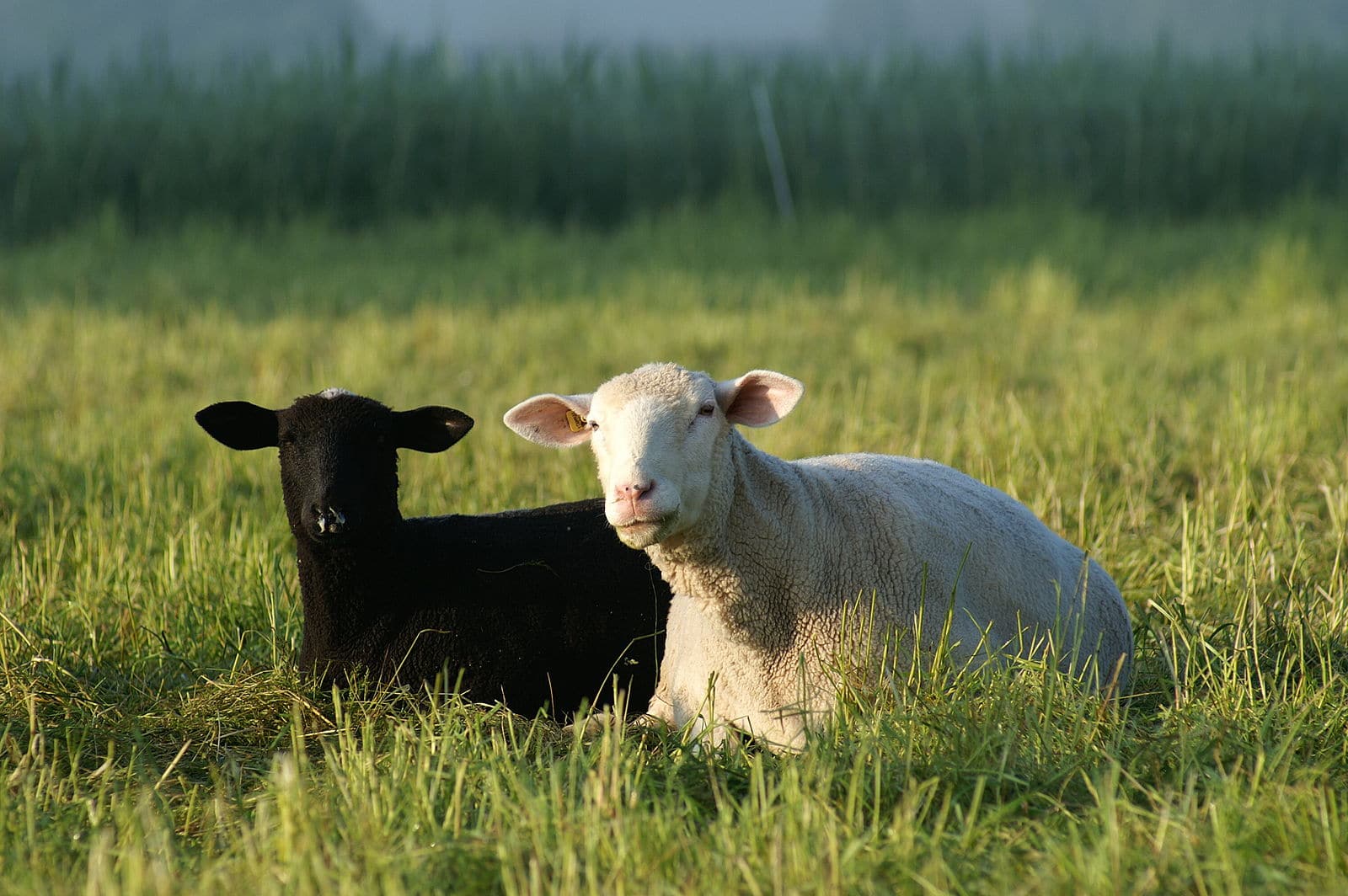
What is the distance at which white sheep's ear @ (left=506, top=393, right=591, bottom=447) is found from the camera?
359cm

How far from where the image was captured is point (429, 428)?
4.18m

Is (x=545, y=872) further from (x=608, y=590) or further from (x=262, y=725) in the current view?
(x=608, y=590)

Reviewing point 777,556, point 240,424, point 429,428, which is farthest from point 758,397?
point 240,424

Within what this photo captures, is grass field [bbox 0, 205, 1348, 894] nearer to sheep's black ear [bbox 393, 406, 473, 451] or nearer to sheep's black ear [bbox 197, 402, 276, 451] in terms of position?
sheep's black ear [bbox 197, 402, 276, 451]

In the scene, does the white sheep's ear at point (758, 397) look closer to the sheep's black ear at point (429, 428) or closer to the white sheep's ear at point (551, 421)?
the white sheep's ear at point (551, 421)

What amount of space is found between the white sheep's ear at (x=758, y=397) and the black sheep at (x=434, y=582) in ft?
2.85

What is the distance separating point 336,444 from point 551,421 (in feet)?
2.15

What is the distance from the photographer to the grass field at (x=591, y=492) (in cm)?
258

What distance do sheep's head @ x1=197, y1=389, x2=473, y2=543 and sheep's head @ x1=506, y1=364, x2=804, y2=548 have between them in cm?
54

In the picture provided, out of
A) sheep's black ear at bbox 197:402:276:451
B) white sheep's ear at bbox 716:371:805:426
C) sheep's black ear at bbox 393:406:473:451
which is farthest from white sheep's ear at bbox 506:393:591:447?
sheep's black ear at bbox 197:402:276:451

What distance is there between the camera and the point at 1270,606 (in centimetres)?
404

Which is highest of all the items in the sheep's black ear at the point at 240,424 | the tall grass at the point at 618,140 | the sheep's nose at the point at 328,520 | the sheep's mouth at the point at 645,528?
the tall grass at the point at 618,140

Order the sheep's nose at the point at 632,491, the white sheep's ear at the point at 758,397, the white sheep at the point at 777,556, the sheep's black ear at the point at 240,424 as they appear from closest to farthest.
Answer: the sheep's nose at the point at 632,491 → the white sheep at the point at 777,556 → the white sheep's ear at the point at 758,397 → the sheep's black ear at the point at 240,424

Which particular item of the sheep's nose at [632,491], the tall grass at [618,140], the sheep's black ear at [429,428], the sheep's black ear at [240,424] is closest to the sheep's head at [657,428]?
the sheep's nose at [632,491]
